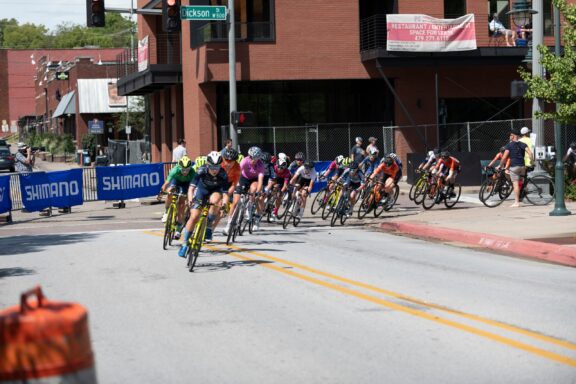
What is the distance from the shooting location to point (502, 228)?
20.1 metres

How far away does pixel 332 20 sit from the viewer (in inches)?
1554

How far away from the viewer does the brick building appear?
38.9 meters

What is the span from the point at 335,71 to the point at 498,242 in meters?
22.5

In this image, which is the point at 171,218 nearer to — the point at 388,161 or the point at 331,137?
the point at 388,161

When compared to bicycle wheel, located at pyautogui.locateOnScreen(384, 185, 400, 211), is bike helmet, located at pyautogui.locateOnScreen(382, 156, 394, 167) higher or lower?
higher

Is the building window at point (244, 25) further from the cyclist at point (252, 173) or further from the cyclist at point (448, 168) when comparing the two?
the cyclist at point (252, 173)

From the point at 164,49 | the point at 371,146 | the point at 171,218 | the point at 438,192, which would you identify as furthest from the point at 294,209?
the point at 164,49

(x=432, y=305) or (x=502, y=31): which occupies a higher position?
(x=502, y=31)

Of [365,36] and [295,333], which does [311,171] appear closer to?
[295,333]

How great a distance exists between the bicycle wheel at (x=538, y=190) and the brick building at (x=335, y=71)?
45.0ft

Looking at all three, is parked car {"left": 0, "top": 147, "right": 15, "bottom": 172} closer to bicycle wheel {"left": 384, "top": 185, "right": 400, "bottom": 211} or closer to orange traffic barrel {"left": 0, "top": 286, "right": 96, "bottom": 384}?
bicycle wheel {"left": 384, "top": 185, "right": 400, "bottom": 211}

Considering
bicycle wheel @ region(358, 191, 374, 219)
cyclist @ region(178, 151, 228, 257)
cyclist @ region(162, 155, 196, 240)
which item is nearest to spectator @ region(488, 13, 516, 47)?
bicycle wheel @ region(358, 191, 374, 219)

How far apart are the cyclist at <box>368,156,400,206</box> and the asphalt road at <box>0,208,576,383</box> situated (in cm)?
613

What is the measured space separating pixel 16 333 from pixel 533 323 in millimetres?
6362
